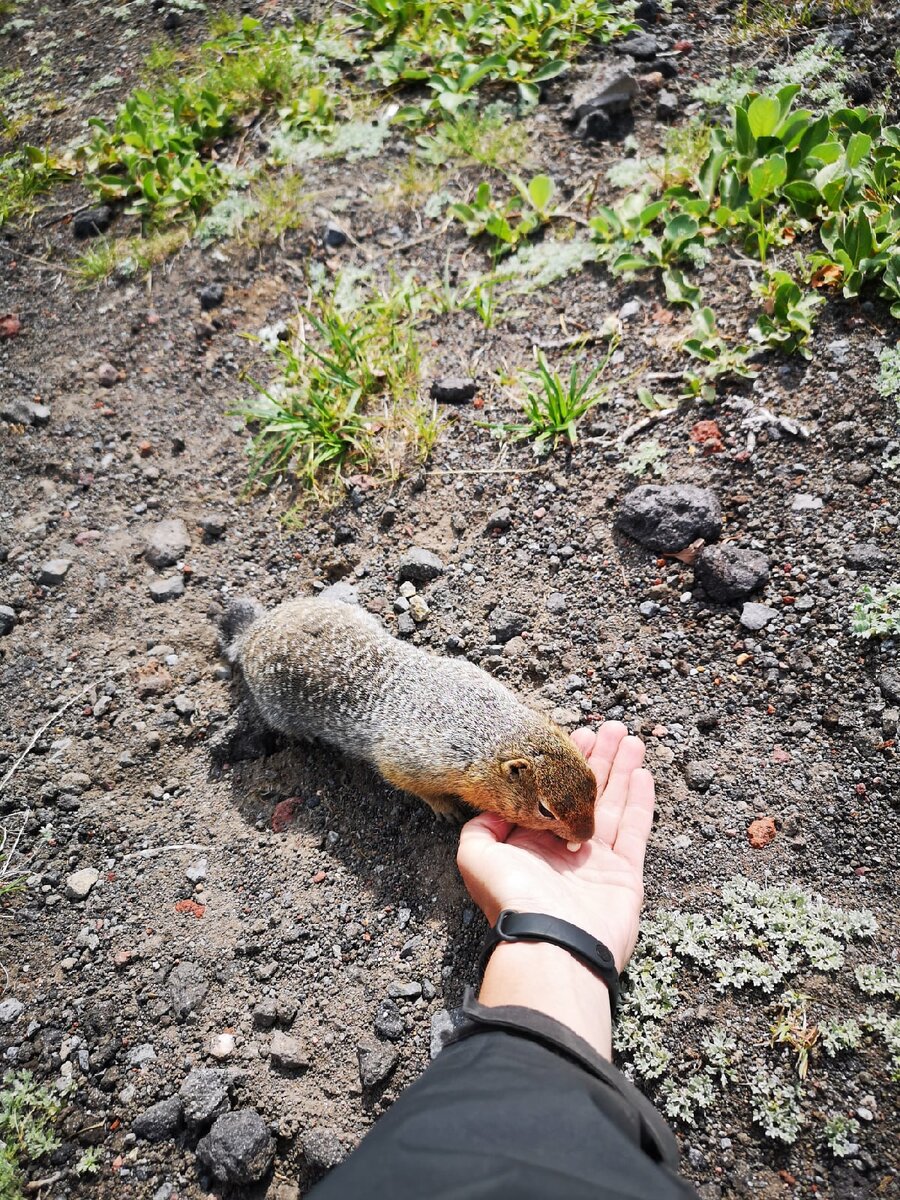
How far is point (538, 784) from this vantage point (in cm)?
330

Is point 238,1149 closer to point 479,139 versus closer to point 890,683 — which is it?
point 890,683

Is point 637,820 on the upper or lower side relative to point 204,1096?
upper

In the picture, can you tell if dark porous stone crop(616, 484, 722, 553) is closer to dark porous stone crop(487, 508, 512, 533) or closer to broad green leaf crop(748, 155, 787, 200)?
dark porous stone crop(487, 508, 512, 533)

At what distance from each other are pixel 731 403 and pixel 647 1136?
3.53m

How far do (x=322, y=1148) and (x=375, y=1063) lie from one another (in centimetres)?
34

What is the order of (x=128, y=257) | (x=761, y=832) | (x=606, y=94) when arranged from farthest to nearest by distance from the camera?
(x=128, y=257) → (x=606, y=94) → (x=761, y=832)

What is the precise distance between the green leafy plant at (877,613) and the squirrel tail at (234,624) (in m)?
3.25

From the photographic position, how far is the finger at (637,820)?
3.24 meters

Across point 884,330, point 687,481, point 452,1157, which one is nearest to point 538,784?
point 452,1157

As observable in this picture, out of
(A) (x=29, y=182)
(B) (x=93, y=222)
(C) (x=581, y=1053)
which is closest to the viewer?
(C) (x=581, y=1053)

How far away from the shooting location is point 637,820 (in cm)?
331

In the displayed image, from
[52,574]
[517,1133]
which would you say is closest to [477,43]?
[52,574]

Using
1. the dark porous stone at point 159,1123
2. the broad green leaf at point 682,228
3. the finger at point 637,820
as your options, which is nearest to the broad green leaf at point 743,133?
the broad green leaf at point 682,228

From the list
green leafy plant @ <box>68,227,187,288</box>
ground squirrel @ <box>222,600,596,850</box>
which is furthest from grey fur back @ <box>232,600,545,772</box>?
green leafy plant @ <box>68,227,187,288</box>
